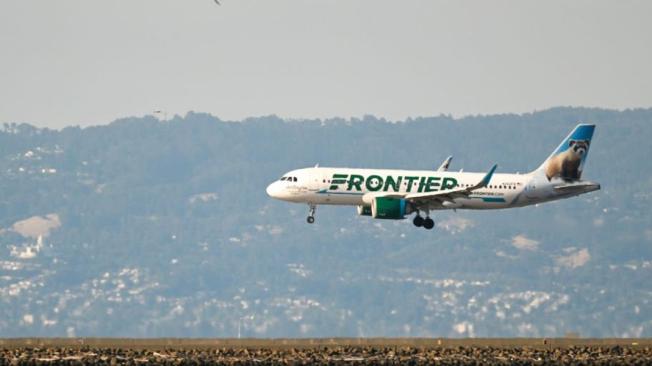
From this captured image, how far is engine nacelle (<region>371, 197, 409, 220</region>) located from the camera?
94.2 meters

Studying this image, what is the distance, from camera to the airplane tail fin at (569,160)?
333ft

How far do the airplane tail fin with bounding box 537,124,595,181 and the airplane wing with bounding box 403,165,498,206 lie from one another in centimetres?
710

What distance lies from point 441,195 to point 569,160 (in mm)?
11285

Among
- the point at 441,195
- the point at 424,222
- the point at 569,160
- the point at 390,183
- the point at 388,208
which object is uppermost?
the point at 569,160

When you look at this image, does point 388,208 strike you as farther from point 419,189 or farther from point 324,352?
point 324,352

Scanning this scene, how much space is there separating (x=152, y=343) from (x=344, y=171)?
26.0 metres

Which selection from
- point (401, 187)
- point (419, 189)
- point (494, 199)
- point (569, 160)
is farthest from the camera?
point (569, 160)

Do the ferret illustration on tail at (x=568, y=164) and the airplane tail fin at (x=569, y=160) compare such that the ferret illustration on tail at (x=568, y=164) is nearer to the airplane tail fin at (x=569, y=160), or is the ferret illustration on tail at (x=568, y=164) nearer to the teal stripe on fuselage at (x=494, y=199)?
the airplane tail fin at (x=569, y=160)

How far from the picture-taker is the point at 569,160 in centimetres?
10200

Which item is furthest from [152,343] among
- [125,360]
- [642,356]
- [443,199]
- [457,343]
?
[443,199]

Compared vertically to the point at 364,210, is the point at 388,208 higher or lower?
lower

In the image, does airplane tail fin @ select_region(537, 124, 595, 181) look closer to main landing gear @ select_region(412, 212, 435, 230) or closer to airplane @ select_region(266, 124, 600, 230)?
airplane @ select_region(266, 124, 600, 230)

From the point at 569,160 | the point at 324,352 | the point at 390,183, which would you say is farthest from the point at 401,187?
the point at 324,352

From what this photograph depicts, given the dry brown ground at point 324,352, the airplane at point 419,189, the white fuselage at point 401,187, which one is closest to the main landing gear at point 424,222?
the airplane at point 419,189
